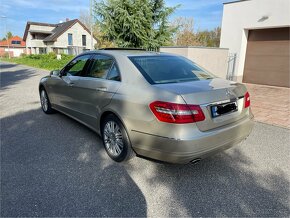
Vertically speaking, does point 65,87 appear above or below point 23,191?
above

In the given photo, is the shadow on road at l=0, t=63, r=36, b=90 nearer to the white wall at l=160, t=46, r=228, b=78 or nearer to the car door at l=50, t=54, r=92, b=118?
the car door at l=50, t=54, r=92, b=118

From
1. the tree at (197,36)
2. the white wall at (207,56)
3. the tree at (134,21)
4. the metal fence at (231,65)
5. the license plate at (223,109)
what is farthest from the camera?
the tree at (197,36)

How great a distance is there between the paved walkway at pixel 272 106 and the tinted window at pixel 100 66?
377cm

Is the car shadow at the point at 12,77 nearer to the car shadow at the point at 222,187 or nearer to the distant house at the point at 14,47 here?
the car shadow at the point at 222,187

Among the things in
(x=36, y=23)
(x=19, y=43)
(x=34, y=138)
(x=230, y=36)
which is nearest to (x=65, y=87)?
(x=34, y=138)

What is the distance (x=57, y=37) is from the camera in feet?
130

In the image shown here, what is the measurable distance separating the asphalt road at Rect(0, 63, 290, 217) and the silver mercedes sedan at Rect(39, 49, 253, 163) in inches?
14.8

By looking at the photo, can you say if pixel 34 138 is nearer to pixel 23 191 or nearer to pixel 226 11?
pixel 23 191

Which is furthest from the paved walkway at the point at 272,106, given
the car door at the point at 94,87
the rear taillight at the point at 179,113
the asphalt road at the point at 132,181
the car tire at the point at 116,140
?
the car door at the point at 94,87

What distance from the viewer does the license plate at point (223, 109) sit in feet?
8.59

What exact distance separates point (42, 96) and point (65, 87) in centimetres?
167

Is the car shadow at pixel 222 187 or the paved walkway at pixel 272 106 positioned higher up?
the paved walkway at pixel 272 106

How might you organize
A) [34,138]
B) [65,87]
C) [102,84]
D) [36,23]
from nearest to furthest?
[102,84] → [34,138] → [65,87] → [36,23]

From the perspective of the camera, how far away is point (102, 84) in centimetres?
339
